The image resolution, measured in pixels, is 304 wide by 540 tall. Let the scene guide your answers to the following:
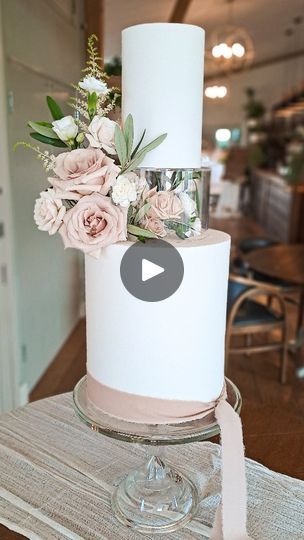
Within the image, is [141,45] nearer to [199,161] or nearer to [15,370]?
[199,161]

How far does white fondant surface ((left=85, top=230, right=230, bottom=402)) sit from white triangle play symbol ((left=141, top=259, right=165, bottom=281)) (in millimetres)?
37

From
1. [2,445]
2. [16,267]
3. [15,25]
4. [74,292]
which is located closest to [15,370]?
[16,267]

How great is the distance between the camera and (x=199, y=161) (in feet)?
2.77

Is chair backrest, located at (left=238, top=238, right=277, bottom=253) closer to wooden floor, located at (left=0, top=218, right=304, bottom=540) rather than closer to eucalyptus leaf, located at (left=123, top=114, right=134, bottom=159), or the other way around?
wooden floor, located at (left=0, top=218, right=304, bottom=540)

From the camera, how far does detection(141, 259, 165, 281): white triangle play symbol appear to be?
747 millimetres

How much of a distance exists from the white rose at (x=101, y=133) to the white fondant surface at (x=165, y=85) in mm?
77

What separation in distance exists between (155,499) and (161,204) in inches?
20.5

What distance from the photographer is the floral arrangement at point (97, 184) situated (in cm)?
71

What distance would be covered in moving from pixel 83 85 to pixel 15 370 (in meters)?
1.91

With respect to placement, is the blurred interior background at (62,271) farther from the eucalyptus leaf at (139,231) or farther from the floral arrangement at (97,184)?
the eucalyptus leaf at (139,231)

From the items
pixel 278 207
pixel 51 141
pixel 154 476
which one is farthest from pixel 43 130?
pixel 278 207

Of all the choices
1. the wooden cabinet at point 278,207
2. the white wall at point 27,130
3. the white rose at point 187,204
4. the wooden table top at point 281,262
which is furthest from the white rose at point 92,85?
the wooden cabinet at point 278,207

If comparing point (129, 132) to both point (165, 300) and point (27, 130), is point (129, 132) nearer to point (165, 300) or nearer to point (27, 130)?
point (165, 300)
